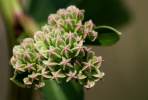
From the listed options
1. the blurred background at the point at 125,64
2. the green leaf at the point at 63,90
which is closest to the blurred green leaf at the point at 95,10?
the blurred background at the point at 125,64

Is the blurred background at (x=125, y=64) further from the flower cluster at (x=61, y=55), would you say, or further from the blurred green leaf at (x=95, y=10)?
the flower cluster at (x=61, y=55)

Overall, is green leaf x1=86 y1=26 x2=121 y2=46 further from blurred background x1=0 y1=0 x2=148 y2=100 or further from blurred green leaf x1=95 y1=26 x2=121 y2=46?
blurred background x1=0 y1=0 x2=148 y2=100

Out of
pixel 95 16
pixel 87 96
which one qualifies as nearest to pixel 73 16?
pixel 95 16

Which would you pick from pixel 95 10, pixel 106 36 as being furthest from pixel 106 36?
pixel 95 10

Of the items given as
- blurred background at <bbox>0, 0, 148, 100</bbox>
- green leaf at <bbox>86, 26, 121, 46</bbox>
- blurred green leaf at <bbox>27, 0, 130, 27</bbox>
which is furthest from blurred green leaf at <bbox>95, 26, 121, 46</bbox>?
blurred background at <bbox>0, 0, 148, 100</bbox>

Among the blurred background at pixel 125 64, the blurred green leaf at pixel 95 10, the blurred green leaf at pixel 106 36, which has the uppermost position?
the blurred green leaf at pixel 95 10

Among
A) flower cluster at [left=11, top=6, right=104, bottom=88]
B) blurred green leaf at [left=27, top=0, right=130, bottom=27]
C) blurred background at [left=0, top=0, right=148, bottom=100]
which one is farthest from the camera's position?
blurred background at [left=0, top=0, right=148, bottom=100]

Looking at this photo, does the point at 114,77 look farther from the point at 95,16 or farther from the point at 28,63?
the point at 28,63

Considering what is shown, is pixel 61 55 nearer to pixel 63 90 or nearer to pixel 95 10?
pixel 63 90

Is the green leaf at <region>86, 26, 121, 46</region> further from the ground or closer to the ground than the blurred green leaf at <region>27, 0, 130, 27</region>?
closer to the ground
